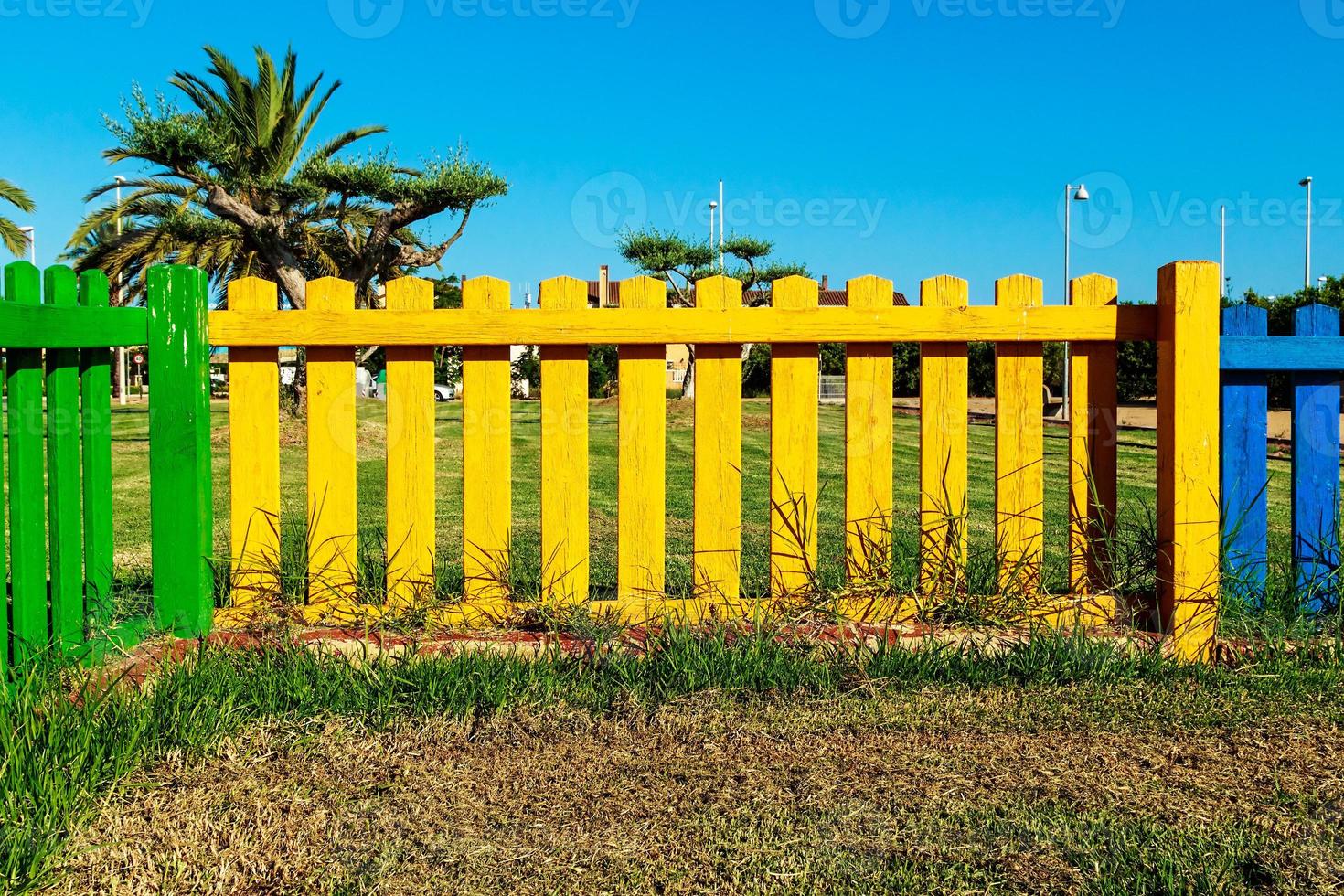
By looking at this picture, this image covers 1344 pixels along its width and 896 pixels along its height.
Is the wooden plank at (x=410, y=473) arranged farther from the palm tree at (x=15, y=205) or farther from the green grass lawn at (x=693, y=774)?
the palm tree at (x=15, y=205)

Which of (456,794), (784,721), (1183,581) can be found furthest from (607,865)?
(1183,581)

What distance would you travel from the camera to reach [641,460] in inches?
152

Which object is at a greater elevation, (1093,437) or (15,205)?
(15,205)

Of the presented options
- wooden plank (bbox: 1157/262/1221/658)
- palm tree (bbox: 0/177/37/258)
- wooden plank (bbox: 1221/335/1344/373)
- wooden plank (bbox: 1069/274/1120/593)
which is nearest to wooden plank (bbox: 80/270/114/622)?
wooden plank (bbox: 1069/274/1120/593)

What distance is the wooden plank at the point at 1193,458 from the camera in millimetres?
3725

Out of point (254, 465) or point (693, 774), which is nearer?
point (693, 774)

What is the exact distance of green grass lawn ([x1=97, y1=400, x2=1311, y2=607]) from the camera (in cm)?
427

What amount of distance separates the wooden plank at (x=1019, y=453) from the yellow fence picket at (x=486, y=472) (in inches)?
71.8

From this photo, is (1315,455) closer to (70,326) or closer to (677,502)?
(70,326)

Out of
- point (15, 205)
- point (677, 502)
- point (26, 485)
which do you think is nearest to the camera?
point (26, 485)

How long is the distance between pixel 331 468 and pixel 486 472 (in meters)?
0.57

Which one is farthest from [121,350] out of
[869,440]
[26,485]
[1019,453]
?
[1019,453]

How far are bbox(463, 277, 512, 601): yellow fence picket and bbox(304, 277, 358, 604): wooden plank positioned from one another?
0.42 meters

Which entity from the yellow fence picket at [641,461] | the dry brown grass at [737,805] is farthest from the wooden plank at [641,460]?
the dry brown grass at [737,805]
